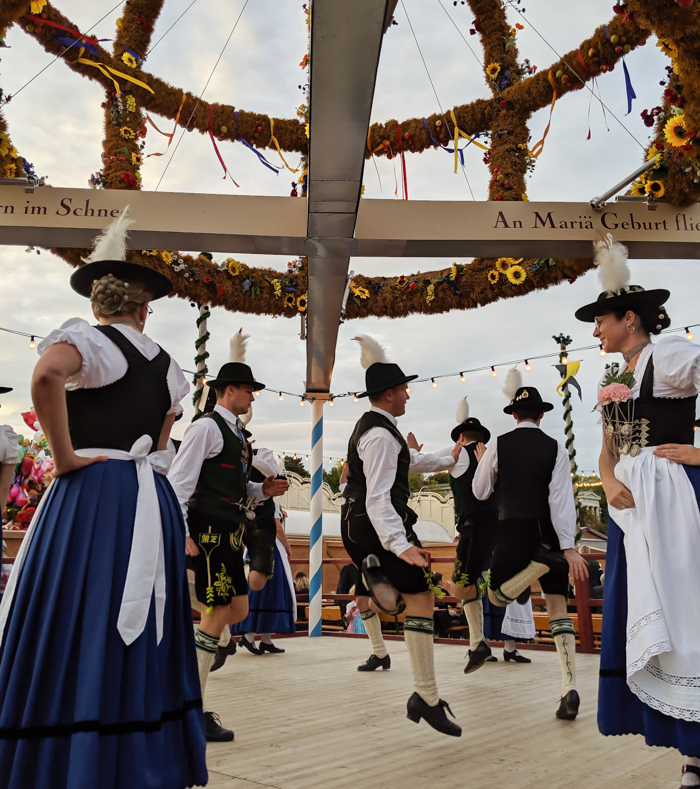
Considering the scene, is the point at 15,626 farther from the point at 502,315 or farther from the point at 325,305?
the point at 502,315

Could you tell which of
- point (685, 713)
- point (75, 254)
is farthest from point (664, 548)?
point (75, 254)

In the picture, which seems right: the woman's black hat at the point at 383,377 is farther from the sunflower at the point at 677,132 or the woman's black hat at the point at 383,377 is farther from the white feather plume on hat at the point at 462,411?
the white feather plume on hat at the point at 462,411

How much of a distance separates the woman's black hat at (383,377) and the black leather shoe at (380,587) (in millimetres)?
847

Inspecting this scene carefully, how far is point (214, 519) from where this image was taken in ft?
10.3

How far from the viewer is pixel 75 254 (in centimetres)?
487

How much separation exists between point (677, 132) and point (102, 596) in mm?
4036

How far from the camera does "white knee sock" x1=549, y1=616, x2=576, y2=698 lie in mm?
3379

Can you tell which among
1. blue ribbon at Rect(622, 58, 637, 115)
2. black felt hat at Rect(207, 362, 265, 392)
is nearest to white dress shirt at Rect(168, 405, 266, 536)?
black felt hat at Rect(207, 362, 265, 392)

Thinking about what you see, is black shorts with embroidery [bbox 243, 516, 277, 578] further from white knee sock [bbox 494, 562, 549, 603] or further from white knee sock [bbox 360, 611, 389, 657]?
white knee sock [bbox 494, 562, 549, 603]

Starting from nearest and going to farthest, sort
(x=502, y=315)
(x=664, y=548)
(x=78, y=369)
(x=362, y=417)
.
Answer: (x=78, y=369) < (x=664, y=548) < (x=362, y=417) < (x=502, y=315)

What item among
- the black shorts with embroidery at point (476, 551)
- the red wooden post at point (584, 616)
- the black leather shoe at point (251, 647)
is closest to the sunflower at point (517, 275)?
the black shorts with embroidery at point (476, 551)

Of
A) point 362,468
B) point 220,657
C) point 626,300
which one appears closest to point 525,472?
point 362,468

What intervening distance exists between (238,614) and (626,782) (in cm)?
178

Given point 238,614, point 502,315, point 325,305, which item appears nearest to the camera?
point 238,614
